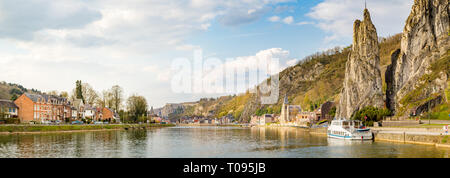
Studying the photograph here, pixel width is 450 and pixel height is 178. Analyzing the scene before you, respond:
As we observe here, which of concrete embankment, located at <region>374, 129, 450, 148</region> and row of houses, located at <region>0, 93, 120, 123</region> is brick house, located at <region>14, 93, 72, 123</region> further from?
concrete embankment, located at <region>374, 129, 450, 148</region>

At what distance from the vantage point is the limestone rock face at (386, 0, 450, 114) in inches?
4092

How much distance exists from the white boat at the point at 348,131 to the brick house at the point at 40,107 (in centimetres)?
9021

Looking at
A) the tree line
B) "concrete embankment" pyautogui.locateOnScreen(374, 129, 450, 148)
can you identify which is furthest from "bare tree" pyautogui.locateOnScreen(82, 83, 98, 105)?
"concrete embankment" pyautogui.locateOnScreen(374, 129, 450, 148)

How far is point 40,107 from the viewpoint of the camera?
382ft

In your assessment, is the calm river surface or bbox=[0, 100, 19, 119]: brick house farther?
bbox=[0, 100, 19, 119]: brick house

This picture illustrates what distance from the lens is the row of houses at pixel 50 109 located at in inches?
4392

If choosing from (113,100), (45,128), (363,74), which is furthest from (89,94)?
(363,74)

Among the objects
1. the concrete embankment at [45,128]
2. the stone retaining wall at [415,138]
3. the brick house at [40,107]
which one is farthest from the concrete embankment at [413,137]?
the brick house at [40,107]

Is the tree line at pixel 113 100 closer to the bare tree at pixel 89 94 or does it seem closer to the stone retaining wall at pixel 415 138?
the bare tree at pixel 89 94

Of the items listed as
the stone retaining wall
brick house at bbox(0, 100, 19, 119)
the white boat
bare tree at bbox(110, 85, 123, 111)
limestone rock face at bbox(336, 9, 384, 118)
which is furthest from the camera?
bare tree at bbox(110, 85, 123, 111)

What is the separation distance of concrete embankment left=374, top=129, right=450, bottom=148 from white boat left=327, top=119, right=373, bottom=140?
2.48m

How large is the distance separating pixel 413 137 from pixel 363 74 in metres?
70.1
